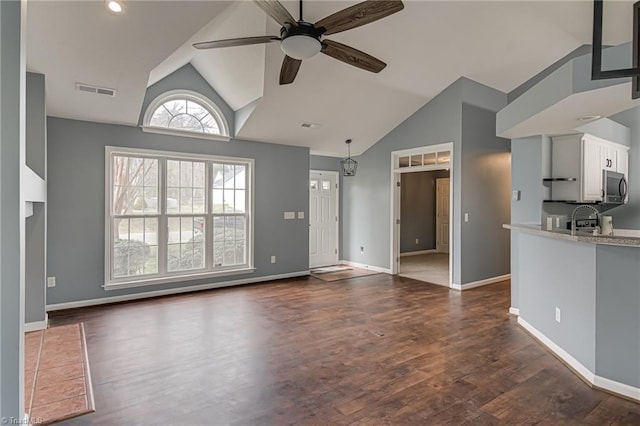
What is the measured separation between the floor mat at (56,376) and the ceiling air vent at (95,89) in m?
2.69

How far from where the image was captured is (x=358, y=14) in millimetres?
2576

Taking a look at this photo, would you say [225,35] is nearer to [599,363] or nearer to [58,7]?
[58,7]

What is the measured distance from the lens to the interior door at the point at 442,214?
10.1 metres

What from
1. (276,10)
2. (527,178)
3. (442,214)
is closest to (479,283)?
(527,178)

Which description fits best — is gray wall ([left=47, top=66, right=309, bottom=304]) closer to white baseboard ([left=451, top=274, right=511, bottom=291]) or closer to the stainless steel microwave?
white baseboard ([left=451, top=274, right=511, bottom=291])

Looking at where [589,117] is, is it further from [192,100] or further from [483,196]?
[192,100]

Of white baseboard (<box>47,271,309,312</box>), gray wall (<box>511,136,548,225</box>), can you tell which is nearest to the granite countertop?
gray wall (<box>511,136,548,225</box>)

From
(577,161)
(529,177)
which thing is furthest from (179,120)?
(577,161)

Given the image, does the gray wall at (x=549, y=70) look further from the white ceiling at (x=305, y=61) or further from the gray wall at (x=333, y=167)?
the gray wall at (x=333, y=167)

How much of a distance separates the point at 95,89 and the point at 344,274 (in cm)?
496

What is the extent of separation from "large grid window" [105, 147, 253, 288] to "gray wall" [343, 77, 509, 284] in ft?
8.49

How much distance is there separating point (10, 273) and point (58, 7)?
2.46 metres

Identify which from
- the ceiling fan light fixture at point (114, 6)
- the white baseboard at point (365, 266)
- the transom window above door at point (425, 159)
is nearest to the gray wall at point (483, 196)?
the transom window above door at point (425, 159)

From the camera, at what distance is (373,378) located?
274cm
